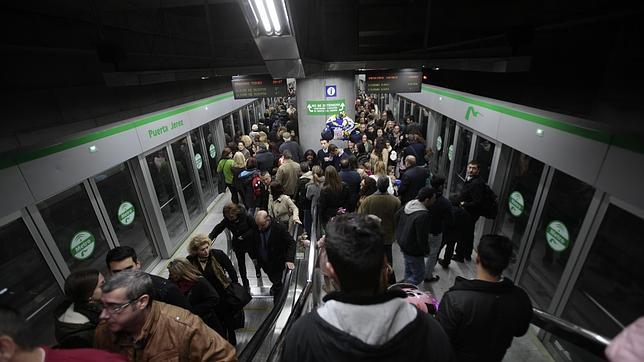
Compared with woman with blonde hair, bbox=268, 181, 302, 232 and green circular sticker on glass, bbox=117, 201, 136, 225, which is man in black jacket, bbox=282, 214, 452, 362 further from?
green circular sticker on glass, bbox=117, 201, 136, 225

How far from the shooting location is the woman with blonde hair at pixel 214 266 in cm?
304

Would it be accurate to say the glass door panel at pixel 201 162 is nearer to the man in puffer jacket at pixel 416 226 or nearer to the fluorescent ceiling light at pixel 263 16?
the fluorescent ceiling light at pixel 263 16

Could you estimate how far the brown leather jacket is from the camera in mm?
1737

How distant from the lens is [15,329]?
Result: 1.16m

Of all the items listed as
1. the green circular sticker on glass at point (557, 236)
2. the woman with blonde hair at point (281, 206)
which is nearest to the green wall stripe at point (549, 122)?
the green circular sticker on glass at point (557, 236)

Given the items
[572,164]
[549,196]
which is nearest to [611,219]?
[572,164]

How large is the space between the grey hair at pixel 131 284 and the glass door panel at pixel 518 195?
15.8 ft

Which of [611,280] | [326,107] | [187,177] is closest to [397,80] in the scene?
[326,107]

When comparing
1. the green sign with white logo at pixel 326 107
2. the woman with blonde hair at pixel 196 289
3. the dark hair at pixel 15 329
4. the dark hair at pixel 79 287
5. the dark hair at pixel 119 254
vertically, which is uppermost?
the dark hair at pixel 15 329

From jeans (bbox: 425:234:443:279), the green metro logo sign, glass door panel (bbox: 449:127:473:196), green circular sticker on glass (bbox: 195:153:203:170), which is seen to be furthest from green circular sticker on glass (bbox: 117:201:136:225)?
glass door panel (bbox: 449:127:473:196)

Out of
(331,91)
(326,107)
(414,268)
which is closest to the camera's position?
(414,268)

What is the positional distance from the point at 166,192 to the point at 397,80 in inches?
228

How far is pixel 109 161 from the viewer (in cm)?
450

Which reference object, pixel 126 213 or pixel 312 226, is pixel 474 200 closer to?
pixel 312 226
